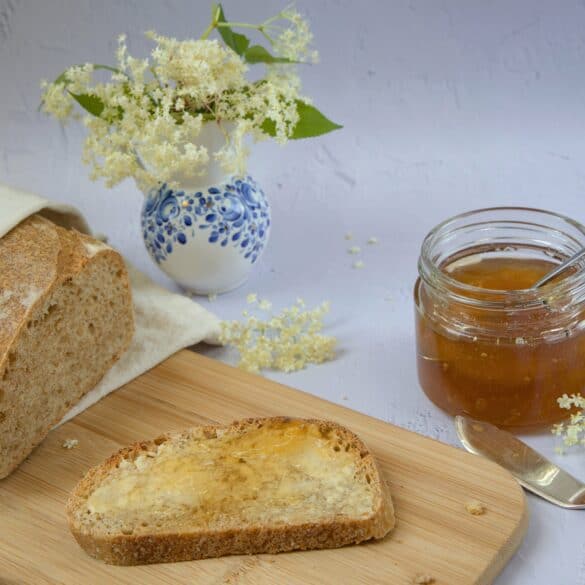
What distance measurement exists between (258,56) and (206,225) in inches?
27.8

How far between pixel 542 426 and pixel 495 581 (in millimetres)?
741

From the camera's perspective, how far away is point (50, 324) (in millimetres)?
3537

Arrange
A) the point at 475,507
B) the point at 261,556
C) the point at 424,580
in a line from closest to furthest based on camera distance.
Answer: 1. the point at 424,580
2. the point at 261,556
3. the point at 475,507

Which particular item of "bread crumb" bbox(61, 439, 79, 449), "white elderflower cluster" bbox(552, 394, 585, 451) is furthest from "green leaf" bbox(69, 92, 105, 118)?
"white elderflower cluster" bbox(552, 394, 585, 451)

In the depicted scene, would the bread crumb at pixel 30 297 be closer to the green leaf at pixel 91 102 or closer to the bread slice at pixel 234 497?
the bread slice at pixel 234 497

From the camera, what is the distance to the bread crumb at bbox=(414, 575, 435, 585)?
9.60 ft

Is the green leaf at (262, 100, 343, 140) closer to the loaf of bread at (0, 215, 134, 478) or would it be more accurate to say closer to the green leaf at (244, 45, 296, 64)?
the green leaf at (244, 45, 296, 64)

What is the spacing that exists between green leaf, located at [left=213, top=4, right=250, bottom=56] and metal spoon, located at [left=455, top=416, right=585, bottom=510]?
1747mm

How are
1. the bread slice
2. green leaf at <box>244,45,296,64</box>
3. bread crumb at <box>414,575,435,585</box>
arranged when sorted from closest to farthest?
bread crumb at <box>414,575,435,585</box> → the bread slice → green leaf at <box>244,45,296,64</box>

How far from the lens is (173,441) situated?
338cm

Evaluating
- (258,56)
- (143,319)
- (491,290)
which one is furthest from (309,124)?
(491,290)

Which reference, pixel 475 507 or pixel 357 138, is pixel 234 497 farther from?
pixel 357 138

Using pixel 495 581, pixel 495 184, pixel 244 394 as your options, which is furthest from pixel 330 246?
pixel 495 581

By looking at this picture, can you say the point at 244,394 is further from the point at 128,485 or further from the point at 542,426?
the point at 542,426
